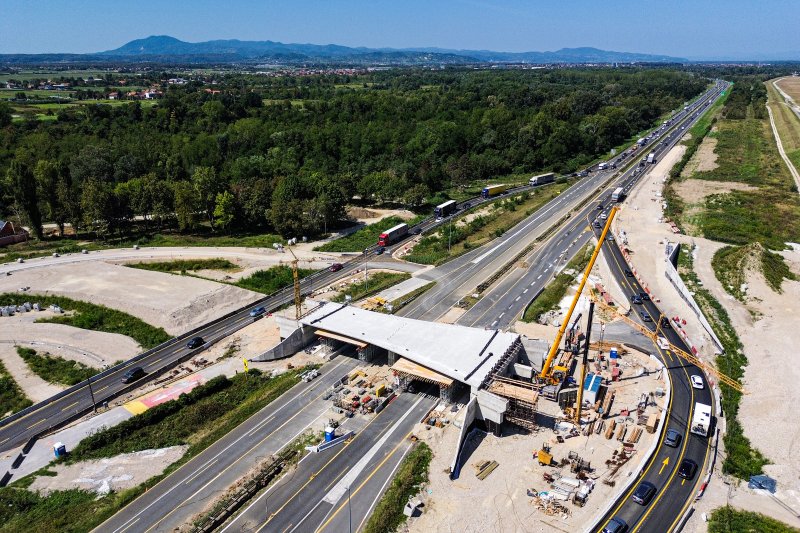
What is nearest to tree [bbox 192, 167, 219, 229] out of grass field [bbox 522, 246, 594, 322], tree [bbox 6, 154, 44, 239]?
tree [bbox 6, 154, 44, 239]

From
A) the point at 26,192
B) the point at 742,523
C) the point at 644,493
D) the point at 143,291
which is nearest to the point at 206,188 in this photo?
the point at 26,192

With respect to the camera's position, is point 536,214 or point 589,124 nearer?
point 536,214

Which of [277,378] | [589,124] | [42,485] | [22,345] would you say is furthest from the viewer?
[589,124]

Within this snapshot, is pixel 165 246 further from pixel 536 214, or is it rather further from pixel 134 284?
pixel 536 214

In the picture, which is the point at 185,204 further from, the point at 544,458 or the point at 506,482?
the point at 544,458

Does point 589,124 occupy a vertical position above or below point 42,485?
above

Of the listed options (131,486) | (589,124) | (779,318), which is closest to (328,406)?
(131,486)

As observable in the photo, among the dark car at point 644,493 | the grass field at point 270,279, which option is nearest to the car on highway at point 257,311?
the grass field at point 270,279

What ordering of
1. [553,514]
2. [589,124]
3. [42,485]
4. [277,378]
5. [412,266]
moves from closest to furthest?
[553,514] < [42,485] < [277,378] < [412,266] < [589,124]
